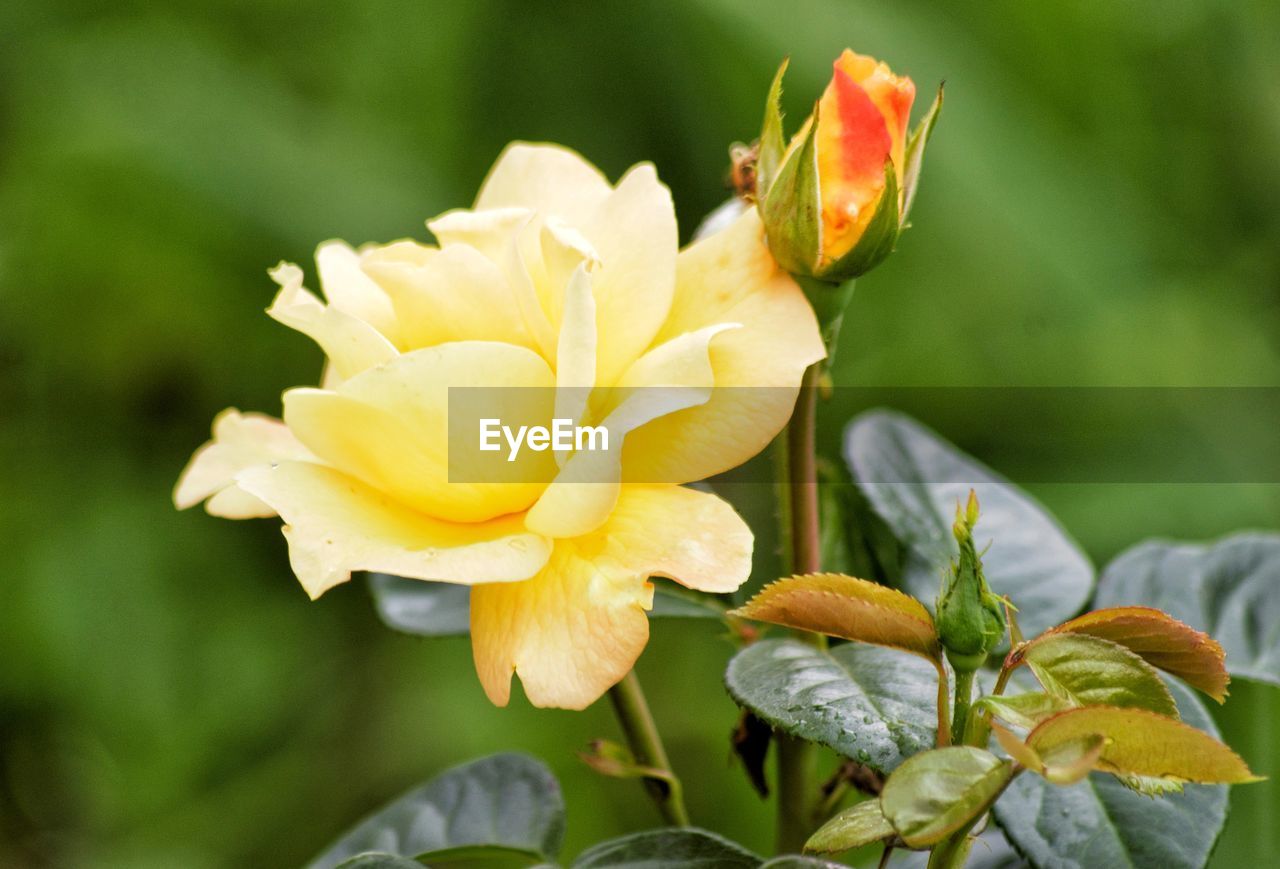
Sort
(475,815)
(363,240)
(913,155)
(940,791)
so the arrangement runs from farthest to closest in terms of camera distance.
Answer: (363,240) → (475,815) → (913,155) → (940,791)

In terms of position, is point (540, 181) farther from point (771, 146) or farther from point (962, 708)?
point (962, 708)

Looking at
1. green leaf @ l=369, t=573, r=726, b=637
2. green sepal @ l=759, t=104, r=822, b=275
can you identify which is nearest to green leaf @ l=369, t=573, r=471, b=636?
green leaf @ l=369, t=573, r=726, b=637

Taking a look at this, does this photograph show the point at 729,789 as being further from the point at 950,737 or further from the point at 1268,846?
the point at 950,737

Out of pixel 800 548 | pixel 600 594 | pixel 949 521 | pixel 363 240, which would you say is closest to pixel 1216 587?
pixel 949 521

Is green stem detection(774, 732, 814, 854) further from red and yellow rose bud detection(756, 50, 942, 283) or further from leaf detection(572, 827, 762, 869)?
red and yellow rose bud detection(756, 50, 942, 283)

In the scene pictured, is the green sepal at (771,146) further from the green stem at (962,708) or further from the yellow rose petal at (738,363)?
the green stem at (962,708)

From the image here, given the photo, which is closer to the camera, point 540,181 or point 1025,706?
point 1025,706
